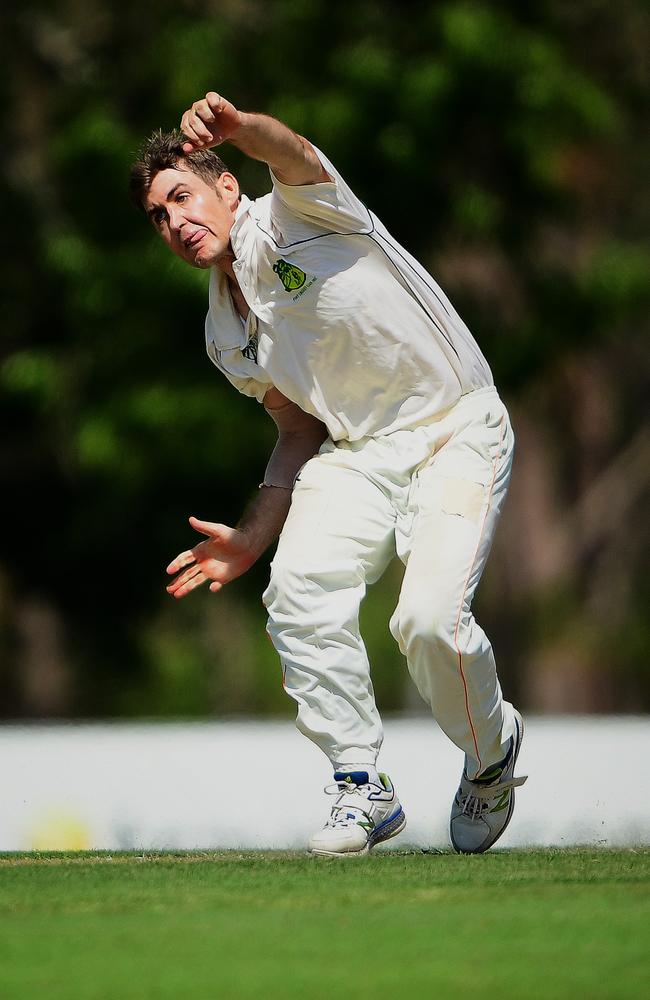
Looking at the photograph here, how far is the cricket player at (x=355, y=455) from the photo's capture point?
13.8 ft

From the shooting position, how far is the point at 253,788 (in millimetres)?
5109

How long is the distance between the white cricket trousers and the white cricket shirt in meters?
0.10

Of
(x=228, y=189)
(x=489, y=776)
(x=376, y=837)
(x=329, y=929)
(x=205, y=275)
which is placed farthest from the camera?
(x=205, y=275)

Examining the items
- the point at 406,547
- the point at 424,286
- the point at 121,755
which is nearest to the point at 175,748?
the point at 121,755

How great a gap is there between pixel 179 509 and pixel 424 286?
9947 mm

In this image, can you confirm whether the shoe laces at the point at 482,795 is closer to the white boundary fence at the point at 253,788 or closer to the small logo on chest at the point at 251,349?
the white boundary fence at the point at 253,788

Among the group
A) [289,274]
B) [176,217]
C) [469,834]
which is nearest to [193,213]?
[176,217]

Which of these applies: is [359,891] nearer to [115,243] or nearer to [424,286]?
[424,286]

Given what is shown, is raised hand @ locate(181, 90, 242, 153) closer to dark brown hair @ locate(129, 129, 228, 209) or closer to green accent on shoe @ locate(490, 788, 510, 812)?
dark brown hair @ locate(129, 129, 228, 209)

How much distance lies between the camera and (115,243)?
13.1 metres

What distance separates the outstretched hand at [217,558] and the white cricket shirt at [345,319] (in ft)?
1.34

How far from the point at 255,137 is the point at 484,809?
1.80 m

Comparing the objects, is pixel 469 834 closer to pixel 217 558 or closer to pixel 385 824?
pixel 385 824

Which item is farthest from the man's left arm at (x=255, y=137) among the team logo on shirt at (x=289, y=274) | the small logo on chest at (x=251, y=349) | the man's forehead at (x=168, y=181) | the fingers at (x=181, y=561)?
the fingers at (x=181, y=561)
